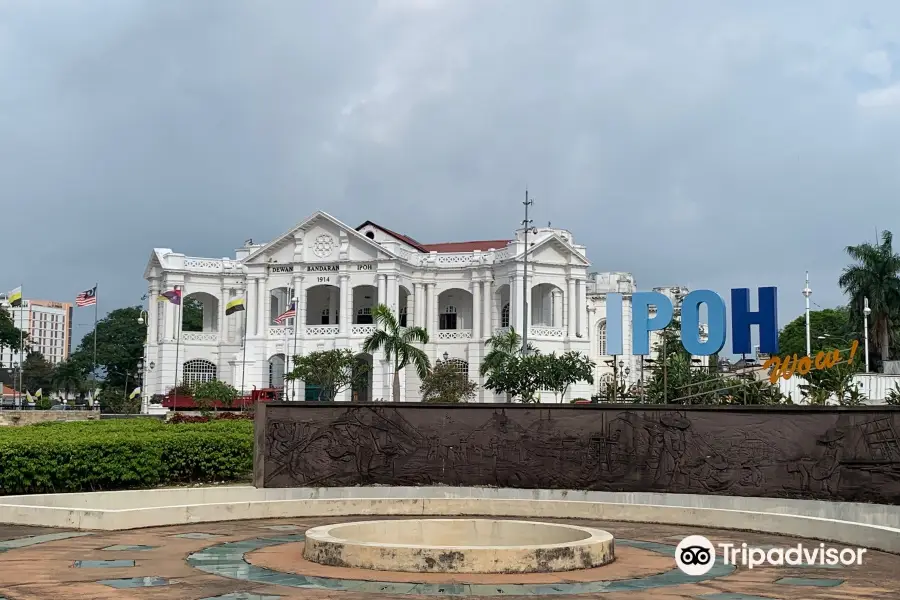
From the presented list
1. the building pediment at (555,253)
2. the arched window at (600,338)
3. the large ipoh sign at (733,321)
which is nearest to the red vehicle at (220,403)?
the building pediment at (555,253)

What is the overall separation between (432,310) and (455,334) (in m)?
2.10

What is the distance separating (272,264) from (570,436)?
145 ft

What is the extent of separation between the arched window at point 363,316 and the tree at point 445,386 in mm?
7908

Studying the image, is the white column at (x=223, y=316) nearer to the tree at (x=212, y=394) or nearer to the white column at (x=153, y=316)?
the white column at (x=153, y=316)

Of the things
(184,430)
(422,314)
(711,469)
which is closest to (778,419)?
(711,469)

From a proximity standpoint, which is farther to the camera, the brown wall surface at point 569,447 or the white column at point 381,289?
the white column at point 381,289

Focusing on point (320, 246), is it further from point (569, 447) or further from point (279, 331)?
point (569, 447)

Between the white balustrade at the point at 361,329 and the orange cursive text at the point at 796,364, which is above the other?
the white balustrade at the point at 361,329

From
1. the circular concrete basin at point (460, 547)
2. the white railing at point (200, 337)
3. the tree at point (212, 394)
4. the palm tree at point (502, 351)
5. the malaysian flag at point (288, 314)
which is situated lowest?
the circular concrete basin at point (460, 547)

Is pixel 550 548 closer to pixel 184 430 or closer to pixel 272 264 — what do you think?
pixel 184 430

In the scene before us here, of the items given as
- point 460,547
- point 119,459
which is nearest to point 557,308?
point 119,459

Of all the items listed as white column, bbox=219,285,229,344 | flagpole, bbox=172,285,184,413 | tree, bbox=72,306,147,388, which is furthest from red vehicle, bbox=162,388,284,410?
tree, bbox=72,306,147,388

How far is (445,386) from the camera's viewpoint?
5584cm

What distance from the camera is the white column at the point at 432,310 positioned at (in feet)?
205
